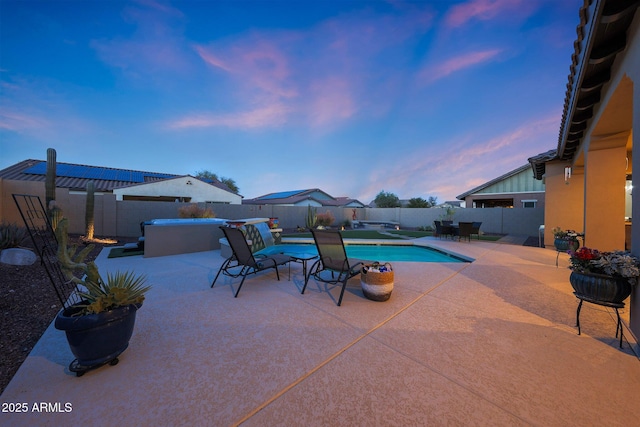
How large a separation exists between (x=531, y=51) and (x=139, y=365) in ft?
40.6

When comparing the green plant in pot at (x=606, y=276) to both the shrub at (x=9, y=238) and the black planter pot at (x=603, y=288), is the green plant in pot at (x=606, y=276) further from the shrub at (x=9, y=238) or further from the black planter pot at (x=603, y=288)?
the shrub at (x=9, y=238)

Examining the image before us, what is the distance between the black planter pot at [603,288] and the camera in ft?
7.64

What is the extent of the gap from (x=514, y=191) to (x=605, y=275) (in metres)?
20.7

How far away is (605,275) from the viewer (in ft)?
7.80

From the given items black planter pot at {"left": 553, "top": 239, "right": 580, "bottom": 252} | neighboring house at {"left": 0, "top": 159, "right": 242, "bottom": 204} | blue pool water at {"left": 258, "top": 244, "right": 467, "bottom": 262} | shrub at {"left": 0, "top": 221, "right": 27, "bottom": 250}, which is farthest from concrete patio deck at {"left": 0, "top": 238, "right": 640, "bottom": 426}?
neighboring house at {"left": 0, "top": 159, "right": 242, "bottom": 204}

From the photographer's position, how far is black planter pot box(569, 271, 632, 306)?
2328mm

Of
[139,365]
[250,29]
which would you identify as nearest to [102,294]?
[139,365]

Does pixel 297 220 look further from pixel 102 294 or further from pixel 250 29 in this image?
pixel 102 294

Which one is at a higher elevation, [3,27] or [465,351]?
[3,27]

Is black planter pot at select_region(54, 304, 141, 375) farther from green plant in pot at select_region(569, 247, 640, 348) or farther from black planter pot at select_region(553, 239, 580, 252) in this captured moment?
black planter pot at select_region(553, 239, 580, 252)

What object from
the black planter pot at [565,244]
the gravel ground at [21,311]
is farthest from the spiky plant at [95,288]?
the black planter pot at [565,244]

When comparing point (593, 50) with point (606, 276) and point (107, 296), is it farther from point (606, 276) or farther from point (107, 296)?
point (107, 296)

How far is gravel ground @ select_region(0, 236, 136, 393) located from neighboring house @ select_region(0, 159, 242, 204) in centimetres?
1514

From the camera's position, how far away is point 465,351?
7.30ft
